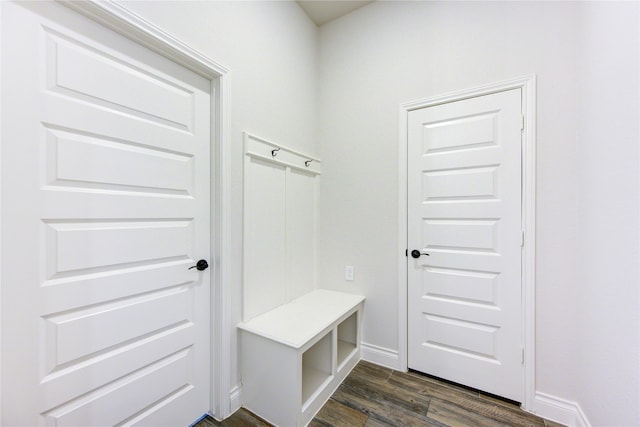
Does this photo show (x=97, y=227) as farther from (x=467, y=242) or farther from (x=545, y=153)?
(x=545, y=153)

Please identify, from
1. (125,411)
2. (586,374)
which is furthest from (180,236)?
(586,374)

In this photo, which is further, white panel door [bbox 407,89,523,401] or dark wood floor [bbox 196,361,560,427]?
white panel door [bbox 407,89,523,401]

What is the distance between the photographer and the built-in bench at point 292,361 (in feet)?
4.86

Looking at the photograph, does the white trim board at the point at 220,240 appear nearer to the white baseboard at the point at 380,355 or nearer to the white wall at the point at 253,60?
the white wall at the point at 253,60

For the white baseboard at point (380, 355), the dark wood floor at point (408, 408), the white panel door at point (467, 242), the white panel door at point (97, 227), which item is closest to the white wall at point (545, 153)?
the white baseboard at point (380, 355)

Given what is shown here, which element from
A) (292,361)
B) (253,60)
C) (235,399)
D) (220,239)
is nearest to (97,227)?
(220,239)

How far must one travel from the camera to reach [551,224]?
1.61 metres

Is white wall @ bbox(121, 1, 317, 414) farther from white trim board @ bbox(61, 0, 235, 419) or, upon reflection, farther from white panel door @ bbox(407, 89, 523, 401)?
white panel door @ bbox(407, 89, 523, 401)

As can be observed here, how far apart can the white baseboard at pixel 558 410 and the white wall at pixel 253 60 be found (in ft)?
6.25

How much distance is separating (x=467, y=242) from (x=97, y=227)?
2.14 m

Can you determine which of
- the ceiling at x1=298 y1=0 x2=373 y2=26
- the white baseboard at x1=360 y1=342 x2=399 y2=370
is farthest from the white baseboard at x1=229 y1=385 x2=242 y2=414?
the ceiling at x1=298 y1=0 x2=373 y2=26

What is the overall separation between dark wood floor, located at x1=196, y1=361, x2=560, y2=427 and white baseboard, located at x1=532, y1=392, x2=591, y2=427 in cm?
4

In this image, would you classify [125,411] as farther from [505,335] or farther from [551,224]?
[551,224]

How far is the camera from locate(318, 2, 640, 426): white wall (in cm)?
114
